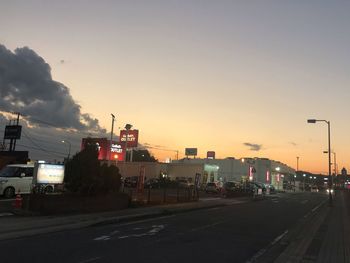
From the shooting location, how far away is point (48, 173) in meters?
23.0

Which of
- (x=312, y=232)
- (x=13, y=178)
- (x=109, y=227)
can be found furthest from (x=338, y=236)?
(x=13, y=178)

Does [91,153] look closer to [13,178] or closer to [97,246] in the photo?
[13,178]

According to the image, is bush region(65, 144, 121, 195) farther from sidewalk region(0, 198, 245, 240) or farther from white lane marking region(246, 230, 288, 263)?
white lane marking region(246, 230, 288, 263)

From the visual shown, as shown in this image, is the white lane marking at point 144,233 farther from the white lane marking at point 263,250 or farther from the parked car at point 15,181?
the parked car at point 15,181

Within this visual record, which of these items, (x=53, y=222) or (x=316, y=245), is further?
(x=53, y=222)

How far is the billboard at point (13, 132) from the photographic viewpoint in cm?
7169

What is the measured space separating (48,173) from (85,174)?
6.25ft

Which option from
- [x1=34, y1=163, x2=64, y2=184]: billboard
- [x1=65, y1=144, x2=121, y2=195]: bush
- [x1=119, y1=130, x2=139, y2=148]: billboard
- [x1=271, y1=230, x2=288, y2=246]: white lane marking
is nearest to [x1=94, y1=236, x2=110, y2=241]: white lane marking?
[x1=271, y1=230, x2=288, y2=246]: white lane marking

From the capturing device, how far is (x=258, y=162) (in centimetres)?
10931

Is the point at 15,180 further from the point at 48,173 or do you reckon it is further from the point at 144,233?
the point at 144,233

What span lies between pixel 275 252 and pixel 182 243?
2818 millimetres

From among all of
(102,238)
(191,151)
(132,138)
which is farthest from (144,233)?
(191,151)

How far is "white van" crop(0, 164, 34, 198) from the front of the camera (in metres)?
28.9

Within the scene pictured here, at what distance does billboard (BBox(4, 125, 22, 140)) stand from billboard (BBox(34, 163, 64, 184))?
5149cm
